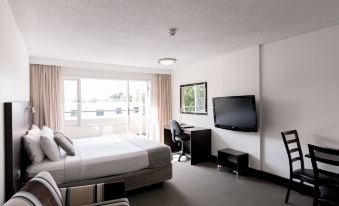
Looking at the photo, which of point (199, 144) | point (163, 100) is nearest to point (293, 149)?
point (199, 144)

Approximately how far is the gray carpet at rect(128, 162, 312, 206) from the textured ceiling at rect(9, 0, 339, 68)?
2420 millimetres

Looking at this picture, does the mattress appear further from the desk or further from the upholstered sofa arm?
the desk

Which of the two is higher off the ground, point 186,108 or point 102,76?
point 102,76

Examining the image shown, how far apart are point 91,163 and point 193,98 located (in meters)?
3.16

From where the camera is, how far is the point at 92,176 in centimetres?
258

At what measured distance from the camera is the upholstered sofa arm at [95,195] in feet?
5.83

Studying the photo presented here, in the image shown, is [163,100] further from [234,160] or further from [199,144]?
[234,160]

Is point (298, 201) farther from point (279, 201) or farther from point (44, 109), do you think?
point (44, 109)

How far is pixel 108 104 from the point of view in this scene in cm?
574

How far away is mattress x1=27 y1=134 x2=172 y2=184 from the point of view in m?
2.44

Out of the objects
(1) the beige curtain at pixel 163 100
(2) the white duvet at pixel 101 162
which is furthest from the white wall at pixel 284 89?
(2) the white duvet at pixel 101 162

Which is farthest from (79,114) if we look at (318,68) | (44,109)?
(318,68)

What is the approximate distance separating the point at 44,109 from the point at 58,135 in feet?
5.55

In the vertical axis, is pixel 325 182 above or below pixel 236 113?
below
